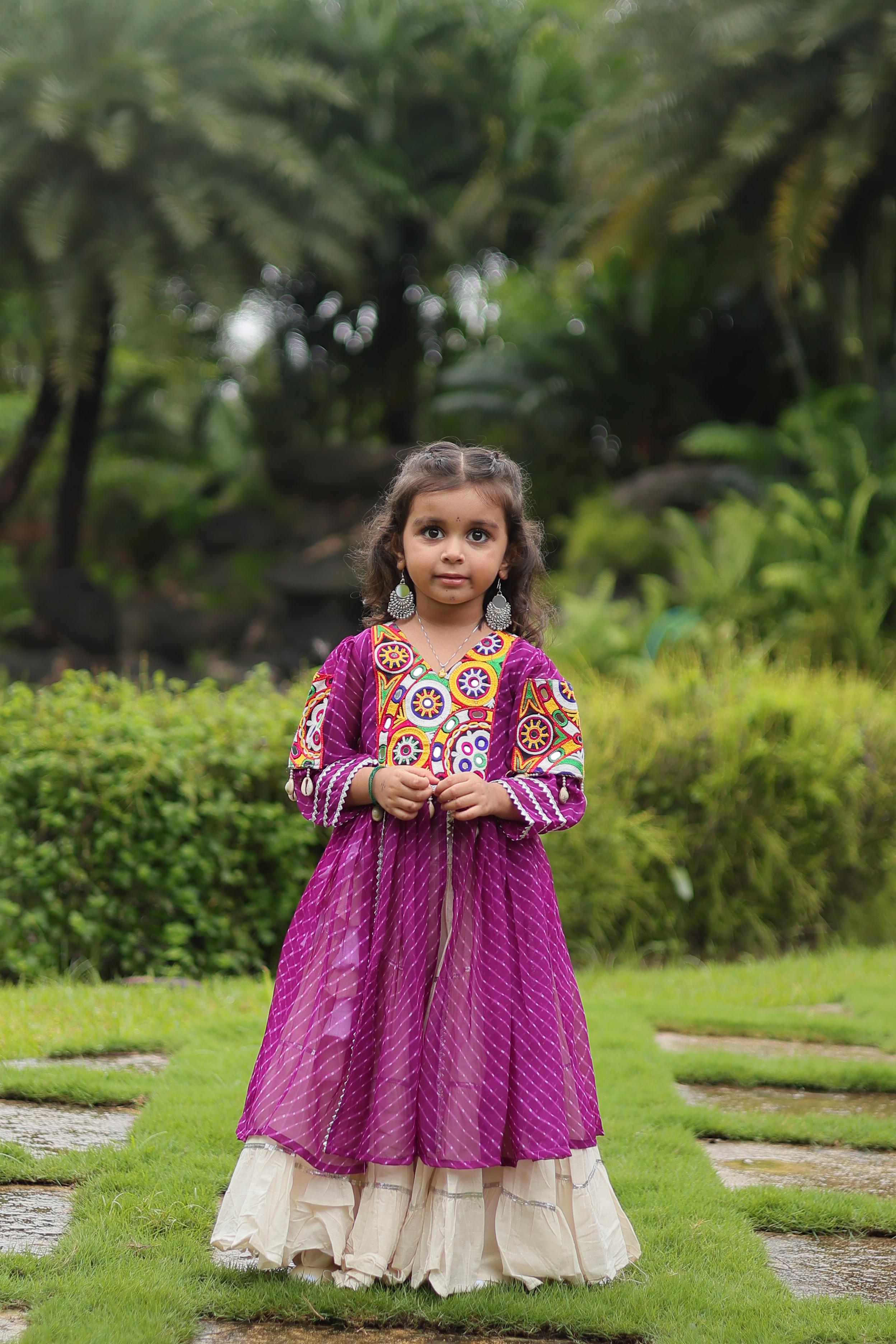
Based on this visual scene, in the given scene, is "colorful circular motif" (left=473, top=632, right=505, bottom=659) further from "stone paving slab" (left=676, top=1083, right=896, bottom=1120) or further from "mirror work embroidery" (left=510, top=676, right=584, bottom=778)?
"stone paving slab" (left=676, top=1083, right=896, bottom=1120)

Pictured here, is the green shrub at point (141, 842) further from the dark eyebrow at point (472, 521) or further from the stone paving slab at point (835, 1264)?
the stone paving slab at point (835, 1264)

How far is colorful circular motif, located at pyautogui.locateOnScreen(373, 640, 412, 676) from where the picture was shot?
2.47 metres

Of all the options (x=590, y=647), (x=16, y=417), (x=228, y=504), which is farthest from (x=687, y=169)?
(x=16, y=417)

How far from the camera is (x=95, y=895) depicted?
4.69 meters

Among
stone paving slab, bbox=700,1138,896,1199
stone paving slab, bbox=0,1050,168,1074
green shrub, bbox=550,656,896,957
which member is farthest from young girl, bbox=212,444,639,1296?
green shrub, bbox=550,656,896,957

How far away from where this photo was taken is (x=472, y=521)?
8.07 ft

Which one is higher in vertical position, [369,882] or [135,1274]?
[369,882]

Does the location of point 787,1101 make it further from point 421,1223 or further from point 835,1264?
point 421,1223

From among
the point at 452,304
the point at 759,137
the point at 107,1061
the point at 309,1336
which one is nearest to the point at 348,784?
the point at 309,1336

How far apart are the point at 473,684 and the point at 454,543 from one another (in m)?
0.28

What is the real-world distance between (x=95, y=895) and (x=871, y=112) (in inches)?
384

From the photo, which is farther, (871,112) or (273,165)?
(273,165)

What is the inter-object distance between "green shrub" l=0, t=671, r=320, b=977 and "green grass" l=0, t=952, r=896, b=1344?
42cm

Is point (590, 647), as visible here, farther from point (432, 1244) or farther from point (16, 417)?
point (16, 417)
